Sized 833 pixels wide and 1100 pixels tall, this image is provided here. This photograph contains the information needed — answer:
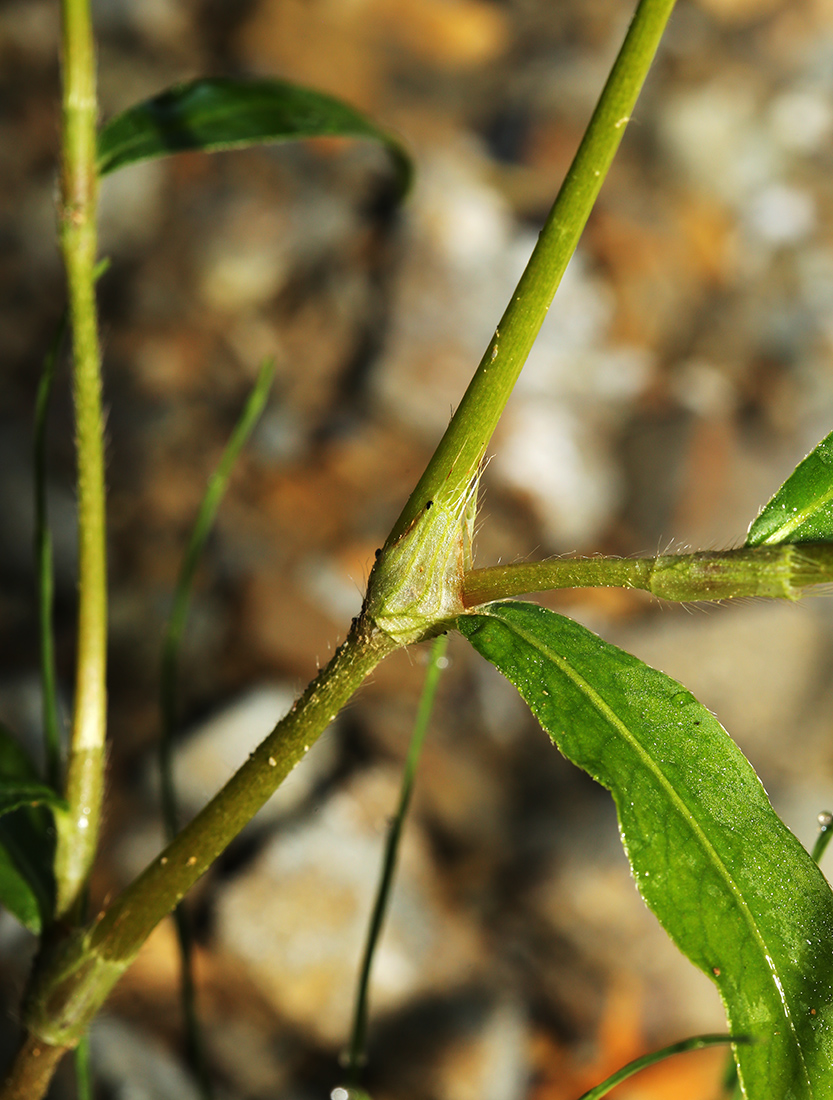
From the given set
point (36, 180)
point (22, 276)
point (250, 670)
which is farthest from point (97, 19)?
point (250, 670)

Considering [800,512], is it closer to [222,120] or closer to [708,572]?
[708,572]

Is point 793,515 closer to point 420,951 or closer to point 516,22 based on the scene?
point 420,951

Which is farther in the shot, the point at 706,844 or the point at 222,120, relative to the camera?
the point at 222,120

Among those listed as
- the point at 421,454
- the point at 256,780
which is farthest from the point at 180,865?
the point at 421,454

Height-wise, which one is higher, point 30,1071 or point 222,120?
point 222,120

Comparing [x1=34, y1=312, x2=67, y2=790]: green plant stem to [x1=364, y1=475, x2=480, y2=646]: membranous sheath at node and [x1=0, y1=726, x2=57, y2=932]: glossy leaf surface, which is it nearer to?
[x1=0, y1=726, x2=57, y2=932]: glossy leaf surface

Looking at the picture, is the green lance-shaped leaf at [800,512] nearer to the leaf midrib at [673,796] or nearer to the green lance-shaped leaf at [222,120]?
the leaf midrib at [673,796]

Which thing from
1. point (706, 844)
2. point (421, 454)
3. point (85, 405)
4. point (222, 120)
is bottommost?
point (706, 844)
